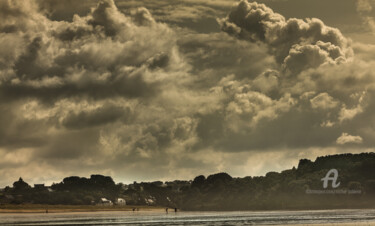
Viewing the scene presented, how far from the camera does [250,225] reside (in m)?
130

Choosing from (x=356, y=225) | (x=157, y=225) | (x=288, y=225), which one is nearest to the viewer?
(x=356, y=225)

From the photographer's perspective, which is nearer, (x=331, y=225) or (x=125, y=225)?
(x=331, y=225)

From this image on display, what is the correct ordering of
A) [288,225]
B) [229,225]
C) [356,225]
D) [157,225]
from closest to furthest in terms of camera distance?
[356,225]
[288,225]
[229,225]
[157,225]

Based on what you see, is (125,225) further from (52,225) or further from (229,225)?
(229,225)

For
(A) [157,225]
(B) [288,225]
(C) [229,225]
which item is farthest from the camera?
(A) [157,225]

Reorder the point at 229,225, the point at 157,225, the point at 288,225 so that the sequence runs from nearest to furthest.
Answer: the point at 288,225 < the point at 229,225 < the point at 157,225

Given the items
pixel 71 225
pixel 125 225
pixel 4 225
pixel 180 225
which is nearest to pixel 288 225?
pixel 180 225

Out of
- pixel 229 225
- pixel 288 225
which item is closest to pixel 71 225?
pixel 229 225

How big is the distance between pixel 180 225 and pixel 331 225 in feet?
112

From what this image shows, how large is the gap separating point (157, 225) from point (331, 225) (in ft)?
131

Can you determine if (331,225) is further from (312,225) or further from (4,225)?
(4,225)

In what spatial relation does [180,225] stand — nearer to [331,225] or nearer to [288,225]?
[288,225]

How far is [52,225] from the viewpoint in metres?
A: 138

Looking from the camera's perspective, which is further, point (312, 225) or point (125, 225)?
point (125, 225)
